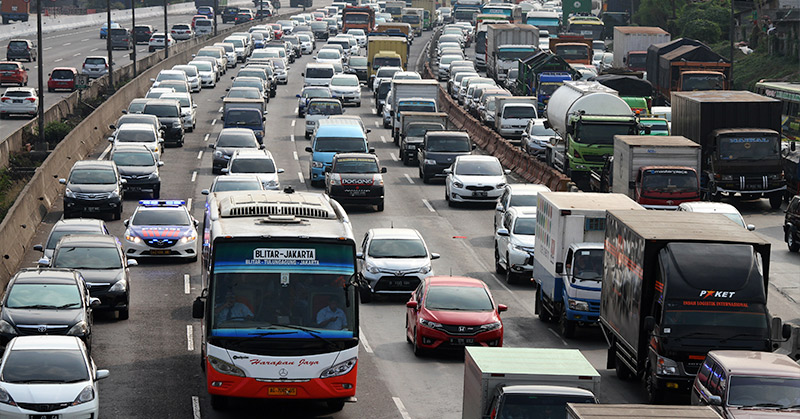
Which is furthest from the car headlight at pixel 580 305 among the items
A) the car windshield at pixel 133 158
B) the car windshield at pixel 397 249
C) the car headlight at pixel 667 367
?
the car windshield at pixel 133 158

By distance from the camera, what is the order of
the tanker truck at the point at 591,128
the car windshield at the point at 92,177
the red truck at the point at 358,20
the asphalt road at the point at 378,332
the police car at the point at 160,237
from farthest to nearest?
1. the red truck at the point at 358,20
2. the tanker truck at the point at 591,128
3. the car windshield at the point at 92,177
4. the police car at the point at 160,237
5. the asphalt road at the point at 378,332

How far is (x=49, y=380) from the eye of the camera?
61.9 ft

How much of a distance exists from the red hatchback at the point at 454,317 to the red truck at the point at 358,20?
3497 inches

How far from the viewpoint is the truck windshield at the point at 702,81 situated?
62.6m

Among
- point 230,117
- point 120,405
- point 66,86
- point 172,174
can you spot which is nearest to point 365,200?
point 172,174

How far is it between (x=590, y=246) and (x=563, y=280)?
0.91 metres

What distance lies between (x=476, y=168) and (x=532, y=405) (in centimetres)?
2821

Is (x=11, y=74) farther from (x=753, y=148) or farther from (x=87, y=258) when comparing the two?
(x=87, y=258)

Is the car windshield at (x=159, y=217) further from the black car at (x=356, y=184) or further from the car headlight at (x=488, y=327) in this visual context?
the car headlight at (x=488, y=327)

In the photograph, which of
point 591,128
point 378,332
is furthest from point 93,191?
point 591,128

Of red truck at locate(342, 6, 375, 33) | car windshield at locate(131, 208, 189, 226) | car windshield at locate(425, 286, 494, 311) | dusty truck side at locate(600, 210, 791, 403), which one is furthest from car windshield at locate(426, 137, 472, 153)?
red truck at locate(342, 6, 375, 33)

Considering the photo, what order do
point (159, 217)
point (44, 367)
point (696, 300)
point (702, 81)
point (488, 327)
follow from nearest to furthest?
point (44, 367) → point (696, 300) → point (488, 327) → point (159, 217) → point (702, 81)

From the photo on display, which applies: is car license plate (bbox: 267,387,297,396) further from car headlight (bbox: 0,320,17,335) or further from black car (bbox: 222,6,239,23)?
black car (bbox: 222,6,239,23)

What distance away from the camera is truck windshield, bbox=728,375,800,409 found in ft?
56.3
